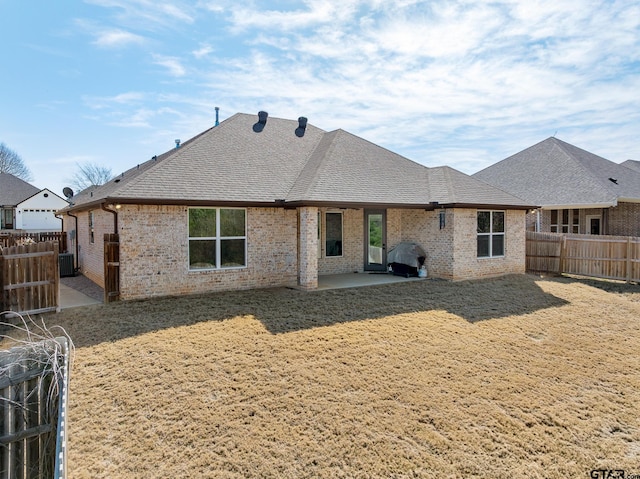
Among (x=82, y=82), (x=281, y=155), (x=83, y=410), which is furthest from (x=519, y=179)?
(x=83, y=410)

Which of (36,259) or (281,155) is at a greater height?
(281,155)

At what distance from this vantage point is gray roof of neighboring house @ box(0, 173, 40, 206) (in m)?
39.1

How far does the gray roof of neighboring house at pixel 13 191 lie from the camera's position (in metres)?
39.1

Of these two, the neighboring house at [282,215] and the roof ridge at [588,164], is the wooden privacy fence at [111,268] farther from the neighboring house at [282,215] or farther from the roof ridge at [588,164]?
the roof ridge at [588,164]

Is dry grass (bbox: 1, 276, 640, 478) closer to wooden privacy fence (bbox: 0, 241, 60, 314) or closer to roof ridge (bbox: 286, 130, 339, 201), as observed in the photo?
wooden privacy fence (bbox: 0, 241, 60, 314)

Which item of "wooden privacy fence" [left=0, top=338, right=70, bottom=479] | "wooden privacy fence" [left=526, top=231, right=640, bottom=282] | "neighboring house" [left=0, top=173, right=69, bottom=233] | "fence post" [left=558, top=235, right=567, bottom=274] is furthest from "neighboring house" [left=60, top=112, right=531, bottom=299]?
"neighboring house" [left=0, top=173, right=69, bottom=233]

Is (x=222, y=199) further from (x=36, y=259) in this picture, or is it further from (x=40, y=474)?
(x=40, y=474)

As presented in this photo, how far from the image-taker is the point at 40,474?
139 inches

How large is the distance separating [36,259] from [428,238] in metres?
11.7

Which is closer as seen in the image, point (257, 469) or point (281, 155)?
point (257, 469)

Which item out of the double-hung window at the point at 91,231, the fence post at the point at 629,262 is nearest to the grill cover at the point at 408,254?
the fence post at the point at 629,262

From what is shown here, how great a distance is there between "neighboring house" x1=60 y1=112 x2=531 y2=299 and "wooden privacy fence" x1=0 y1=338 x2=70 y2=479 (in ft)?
21.1

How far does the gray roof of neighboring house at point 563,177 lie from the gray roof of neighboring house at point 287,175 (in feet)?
25.4

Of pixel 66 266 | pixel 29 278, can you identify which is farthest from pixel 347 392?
pixel 66 266
